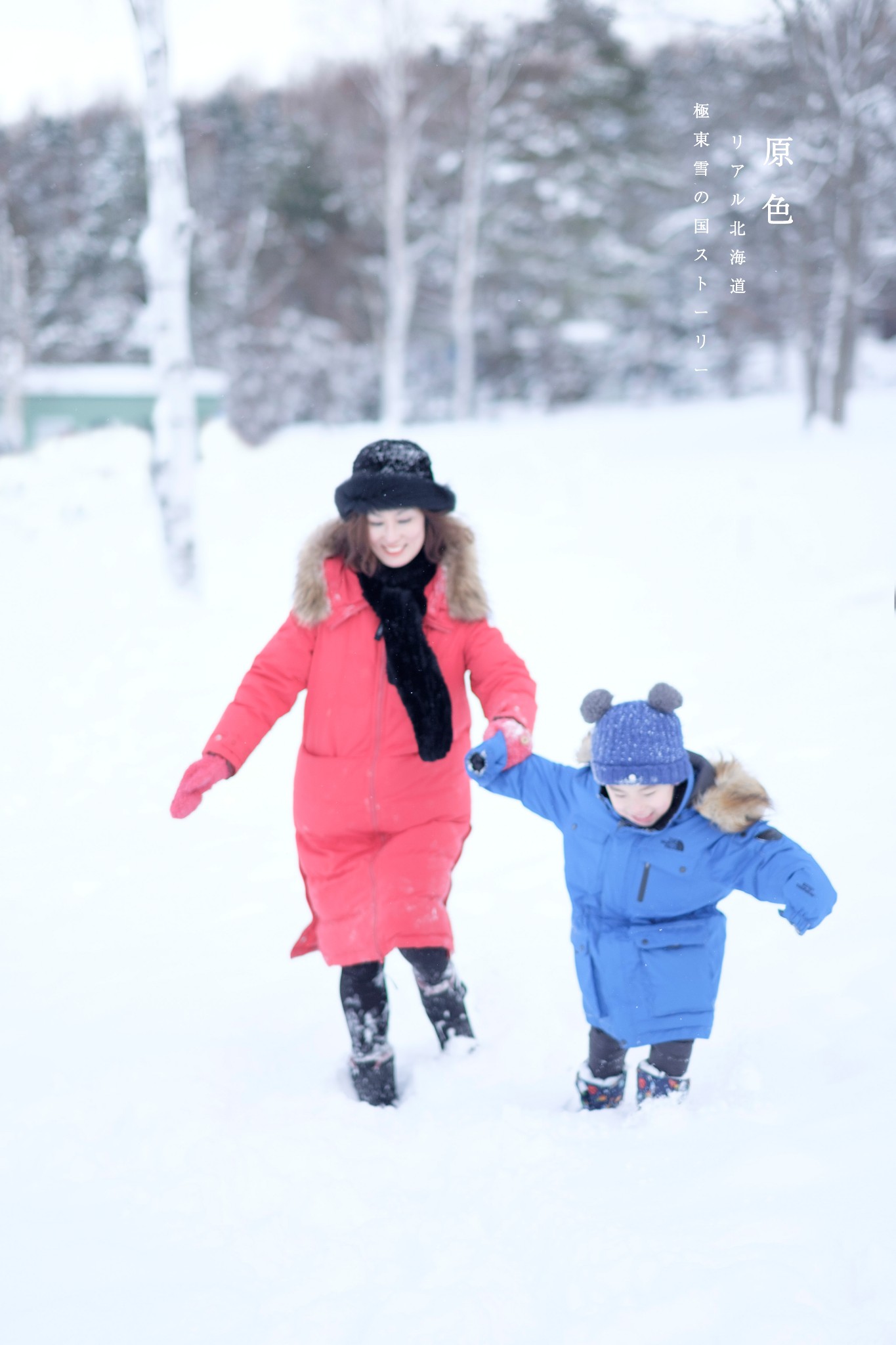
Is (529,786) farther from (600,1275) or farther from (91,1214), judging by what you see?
(91,1214)

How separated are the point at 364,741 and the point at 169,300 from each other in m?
5.56

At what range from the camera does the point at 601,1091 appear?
245 cm

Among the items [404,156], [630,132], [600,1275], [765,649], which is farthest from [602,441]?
[600,1275]

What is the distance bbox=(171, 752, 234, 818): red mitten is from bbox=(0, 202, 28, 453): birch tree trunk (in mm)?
8355

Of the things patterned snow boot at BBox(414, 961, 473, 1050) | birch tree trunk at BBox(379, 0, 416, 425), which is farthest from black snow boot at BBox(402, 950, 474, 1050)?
birch tree trunk at BBox(379, 0, 416, 425)

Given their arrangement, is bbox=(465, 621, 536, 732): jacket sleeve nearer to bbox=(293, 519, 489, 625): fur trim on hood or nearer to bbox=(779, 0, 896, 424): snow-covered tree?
bbox=(293, 519, 489, 625): fur trim on hood

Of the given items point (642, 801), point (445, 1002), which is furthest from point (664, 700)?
point (445, 1002)

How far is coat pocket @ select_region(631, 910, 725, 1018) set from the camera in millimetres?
2334

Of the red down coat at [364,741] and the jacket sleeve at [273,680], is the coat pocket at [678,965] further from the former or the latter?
the jacket sleeve at [273,680]

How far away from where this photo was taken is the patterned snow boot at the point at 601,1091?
2445 millimetres

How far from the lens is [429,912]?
8.45 ft

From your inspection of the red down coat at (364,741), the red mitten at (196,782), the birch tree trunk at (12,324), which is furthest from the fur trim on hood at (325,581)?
the birch tree trunk at (12,324)

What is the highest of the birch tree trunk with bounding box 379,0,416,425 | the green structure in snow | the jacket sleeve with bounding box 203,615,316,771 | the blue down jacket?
the birch tree trunk with bounding box 379,0,416,425

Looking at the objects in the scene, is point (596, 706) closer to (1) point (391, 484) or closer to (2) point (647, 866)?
(2) point (647, 866)
